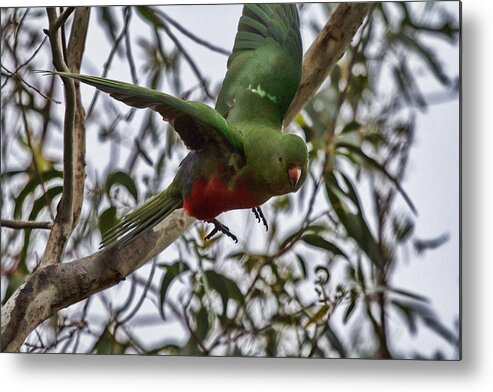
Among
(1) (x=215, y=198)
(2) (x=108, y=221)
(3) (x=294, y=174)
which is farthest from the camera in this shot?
(2) (x=108, y=221)

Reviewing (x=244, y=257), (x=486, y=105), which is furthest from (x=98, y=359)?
(x=486, y=105)

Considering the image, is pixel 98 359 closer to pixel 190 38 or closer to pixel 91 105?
pixel 91 105

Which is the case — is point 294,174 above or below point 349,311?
above

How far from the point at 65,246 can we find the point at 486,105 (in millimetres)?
981

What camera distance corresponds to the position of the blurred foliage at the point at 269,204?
6.39 ft

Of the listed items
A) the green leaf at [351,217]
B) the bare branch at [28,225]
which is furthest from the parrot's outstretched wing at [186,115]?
the bare branch at [28,225]

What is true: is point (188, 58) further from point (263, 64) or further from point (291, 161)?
point (291, 161)

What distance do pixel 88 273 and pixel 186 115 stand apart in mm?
445

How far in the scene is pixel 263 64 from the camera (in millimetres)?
1990

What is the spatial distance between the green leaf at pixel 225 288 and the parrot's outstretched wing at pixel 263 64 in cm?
36

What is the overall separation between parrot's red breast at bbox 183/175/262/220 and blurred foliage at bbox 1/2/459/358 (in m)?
0.07

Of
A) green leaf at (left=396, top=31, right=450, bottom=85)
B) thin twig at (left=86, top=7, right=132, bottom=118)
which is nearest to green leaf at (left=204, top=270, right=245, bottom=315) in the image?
thin twig at (left=86, top=7, right=132, bottom=118)

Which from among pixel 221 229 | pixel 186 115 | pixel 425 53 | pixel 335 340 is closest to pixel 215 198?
pixel 221 229

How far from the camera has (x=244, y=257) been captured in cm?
200
